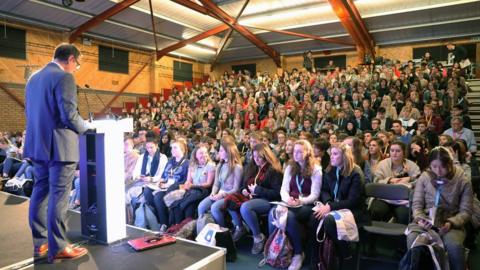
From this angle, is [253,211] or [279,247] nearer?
[279,247]

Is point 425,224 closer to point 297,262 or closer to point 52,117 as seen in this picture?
point 297,262

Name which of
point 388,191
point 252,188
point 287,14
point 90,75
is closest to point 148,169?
point 252,188

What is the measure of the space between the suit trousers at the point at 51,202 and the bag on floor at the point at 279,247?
163cm

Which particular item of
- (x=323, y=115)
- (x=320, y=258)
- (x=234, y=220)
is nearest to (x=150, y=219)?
(x=234, y=220)

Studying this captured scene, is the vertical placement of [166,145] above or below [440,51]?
below

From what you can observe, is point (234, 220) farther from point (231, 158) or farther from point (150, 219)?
point (150, 219)

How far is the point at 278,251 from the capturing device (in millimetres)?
2791

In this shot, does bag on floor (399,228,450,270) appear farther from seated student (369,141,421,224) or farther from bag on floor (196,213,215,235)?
bag on floor (196,213,215,235)

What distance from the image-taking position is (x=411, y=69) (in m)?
8.36

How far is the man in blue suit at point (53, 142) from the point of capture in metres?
1.79

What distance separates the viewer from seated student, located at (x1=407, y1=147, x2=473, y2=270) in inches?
90.9

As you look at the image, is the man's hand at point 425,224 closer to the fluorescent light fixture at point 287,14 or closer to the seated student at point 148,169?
the seated student at point 148,169

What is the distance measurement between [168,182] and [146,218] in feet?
1.53

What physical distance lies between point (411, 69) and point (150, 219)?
7614mm
